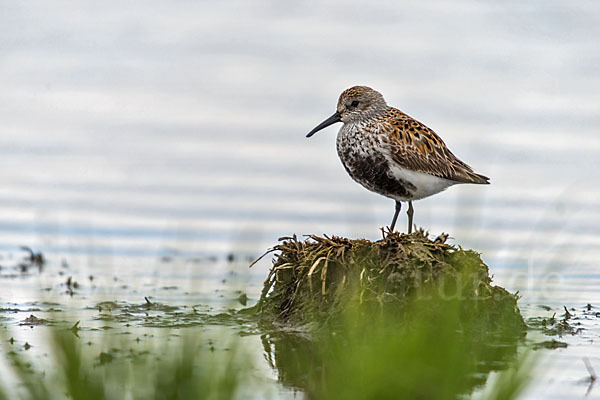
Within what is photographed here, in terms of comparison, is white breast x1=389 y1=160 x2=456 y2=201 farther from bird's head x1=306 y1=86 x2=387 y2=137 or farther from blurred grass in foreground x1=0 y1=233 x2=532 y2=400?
blurred grass in foreground x1=0 y1=233 x2=532 y2=400

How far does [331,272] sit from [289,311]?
0.63m

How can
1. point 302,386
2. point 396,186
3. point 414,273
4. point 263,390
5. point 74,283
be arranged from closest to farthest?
1. point 263,390
2. point 302,386
3. point 414,273
4. point 396,186
5. point 74,283

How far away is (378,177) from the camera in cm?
1049

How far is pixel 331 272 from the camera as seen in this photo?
9.22m

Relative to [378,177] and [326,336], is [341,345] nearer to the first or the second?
[326,336]

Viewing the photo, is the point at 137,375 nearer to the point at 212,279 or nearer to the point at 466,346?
the point at 466,346

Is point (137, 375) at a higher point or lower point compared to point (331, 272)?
lower

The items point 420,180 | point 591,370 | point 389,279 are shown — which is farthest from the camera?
point 420,180

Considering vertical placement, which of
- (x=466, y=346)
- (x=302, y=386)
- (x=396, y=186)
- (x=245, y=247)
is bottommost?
(x=302, y=386)

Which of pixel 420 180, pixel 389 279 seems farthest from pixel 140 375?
pixel 420 180

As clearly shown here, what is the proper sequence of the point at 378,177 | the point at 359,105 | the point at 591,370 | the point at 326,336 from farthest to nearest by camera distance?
1. the point at 359,105
2. the point at 378,177
3. the point at 326,336
4. the point at 591,370

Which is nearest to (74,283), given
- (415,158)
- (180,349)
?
(415,158)

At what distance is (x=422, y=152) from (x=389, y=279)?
2210 mm

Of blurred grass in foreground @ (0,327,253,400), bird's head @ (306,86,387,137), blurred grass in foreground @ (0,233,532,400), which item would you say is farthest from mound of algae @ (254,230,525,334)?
blurred grass in foreground @ (0,327,253,400)
